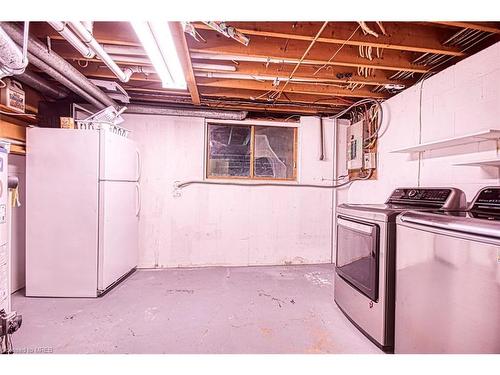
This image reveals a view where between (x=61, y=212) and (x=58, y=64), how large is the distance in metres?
1.46

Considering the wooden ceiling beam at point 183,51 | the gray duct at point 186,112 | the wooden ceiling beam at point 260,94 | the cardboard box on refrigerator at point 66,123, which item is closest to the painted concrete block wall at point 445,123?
the wooden ceiling beam at point 260,94

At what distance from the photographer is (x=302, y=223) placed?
4.25m

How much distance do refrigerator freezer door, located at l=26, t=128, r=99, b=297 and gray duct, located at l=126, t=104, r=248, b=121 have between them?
3.64ft

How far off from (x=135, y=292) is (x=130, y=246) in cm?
71

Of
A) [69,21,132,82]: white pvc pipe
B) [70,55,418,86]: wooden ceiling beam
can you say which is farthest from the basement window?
[69,21,132,82]: white pvc pipe

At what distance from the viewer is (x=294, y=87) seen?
322 centimetres

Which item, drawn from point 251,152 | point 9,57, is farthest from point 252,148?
point 9,57

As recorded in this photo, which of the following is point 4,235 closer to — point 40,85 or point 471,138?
point 40,85

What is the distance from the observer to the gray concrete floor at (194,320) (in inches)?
79.0

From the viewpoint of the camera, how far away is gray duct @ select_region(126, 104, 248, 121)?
3.77 meters

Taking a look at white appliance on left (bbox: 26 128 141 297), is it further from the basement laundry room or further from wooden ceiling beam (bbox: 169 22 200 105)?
wooden ceiling beam (bbox: 169 22 200 105)

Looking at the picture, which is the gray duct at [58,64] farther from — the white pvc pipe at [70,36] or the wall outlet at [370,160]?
the wall outlet at [370,160]
